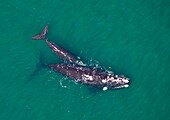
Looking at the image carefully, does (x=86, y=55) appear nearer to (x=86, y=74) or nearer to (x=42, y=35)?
(x=86, y=74)

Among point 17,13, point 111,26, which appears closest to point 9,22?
point 17,13

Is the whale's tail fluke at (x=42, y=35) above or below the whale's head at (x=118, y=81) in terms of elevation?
above

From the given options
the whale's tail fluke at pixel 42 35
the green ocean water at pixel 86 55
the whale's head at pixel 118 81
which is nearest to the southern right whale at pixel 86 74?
the whale's head at pixel 118 81

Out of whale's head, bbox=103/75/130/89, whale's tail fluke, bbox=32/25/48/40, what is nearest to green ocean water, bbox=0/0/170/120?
whale's tail fluke, bbox=32/25/48/40

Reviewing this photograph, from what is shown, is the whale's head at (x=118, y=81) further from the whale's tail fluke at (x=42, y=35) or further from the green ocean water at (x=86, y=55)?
the whale's tail fluke at (x=42, y=35)

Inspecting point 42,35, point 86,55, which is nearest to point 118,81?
point 86,55

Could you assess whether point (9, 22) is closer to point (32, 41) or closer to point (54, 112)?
point (32, 41)
